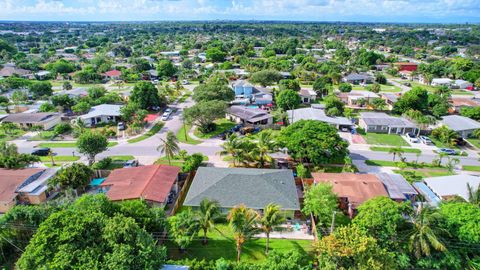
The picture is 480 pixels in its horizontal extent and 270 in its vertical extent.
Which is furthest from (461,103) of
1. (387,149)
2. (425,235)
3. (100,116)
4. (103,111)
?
(100,116)

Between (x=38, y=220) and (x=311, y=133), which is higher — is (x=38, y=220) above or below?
below

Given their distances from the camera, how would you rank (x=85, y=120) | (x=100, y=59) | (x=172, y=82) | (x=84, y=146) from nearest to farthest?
(x=84, y=146)
(x=85, y=120)
(x=172, y=82)
(x=100, y=59)

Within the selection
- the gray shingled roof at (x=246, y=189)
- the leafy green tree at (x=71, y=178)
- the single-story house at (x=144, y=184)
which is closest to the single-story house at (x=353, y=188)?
the gray shingled roof at (x=246, y=189)

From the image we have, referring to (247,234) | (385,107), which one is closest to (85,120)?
(247,234)

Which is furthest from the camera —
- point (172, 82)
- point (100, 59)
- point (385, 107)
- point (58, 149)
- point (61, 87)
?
point (100, 59)

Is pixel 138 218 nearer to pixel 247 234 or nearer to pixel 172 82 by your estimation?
pixel 247 234

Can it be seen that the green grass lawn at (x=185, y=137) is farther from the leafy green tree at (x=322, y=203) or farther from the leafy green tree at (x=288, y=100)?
the leafy green tree at (x=322, y=203)

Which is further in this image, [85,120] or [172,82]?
Answer: [172,82]
